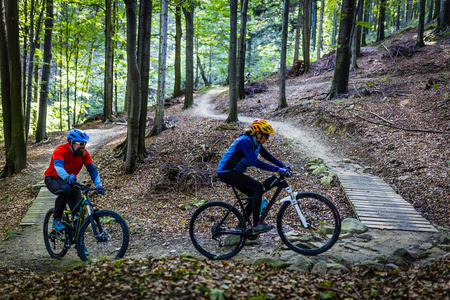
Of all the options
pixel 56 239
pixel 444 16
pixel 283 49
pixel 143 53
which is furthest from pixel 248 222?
pixel 444 16

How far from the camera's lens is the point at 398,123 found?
1102 cm

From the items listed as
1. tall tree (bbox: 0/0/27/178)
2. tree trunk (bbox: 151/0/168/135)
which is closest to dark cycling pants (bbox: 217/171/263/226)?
tree trunk (bbox: 151/0/168/135)

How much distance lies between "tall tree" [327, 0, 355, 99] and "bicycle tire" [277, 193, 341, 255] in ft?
38.3

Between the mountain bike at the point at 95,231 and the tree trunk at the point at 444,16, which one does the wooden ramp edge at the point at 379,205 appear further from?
the tree trunk at the point at 444,16

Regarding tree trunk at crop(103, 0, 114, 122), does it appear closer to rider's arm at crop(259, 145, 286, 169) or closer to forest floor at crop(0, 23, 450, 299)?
forest floor at crop(0, 23, 450, 299)

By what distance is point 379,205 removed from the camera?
269 inches

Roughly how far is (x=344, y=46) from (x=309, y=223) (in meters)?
12.3

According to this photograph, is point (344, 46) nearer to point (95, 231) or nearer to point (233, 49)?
point (233, 49)

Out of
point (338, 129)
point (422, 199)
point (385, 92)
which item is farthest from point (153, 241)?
point (385, 92)

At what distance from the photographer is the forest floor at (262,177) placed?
3.60m

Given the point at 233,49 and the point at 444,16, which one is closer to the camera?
the point at 233,49

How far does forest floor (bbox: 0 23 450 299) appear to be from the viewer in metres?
3.60

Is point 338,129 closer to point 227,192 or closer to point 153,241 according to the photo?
point 227,192

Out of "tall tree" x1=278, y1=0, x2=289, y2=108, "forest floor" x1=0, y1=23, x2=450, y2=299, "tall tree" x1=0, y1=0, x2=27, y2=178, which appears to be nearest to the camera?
"forest floor" x1=0, y1=23, x2=450, y2=299
